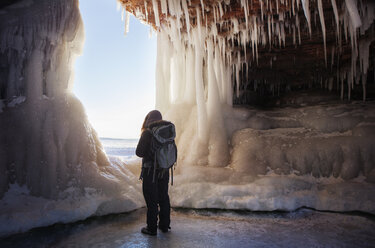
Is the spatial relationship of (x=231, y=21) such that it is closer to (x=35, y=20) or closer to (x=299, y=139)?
(x=299, y=139)

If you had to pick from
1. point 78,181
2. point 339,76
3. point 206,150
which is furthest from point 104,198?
point 339,76

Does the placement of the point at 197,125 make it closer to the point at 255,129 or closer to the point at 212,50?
the point at 255,129

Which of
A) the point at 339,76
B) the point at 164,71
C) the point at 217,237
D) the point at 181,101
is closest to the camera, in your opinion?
the point at 217,237

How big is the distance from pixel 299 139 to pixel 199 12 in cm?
407

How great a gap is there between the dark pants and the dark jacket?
4.9 inches

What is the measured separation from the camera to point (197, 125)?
6922 millimetres

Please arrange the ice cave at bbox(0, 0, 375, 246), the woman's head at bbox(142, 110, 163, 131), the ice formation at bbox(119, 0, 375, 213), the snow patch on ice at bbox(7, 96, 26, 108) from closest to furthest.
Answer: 1. the woman's head at bbox(142, 110, 163, 131)
2. the ice cave at bbox(0, 0, 375, 246)
3. the snow patch on ice at bbox(7, 96, 26, 108)
4. the ice formation at bbox(119, 0, 375, 213)

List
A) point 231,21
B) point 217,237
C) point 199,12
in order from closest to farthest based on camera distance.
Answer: point 217,237 → point 199,12 → point 231,21

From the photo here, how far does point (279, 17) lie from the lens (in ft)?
17.7

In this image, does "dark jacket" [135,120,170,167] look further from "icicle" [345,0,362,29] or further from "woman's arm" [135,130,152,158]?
"icicle" [345,0,362,29]

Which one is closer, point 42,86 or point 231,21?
point 42,86

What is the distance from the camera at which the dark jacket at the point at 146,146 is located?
3262 millimetres

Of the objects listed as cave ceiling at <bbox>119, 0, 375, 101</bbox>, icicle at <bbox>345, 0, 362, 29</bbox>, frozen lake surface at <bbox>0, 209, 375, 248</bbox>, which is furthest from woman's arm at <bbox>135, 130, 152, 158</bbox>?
icicle at <bbox>345, 0, 362, 29</bbox>

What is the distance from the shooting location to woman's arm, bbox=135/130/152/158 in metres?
3.26
